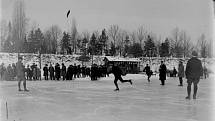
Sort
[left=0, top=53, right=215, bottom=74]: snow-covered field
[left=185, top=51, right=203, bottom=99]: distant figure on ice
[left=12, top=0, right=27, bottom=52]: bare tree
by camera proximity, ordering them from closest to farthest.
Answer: [left=185, top=51, right=203, bottom=99]: distant figure on ice < [left=12, top=0, right=27, bottom=52]: bare tree < [left=0, top=53, right=215, bottom=74]: snow-covered field

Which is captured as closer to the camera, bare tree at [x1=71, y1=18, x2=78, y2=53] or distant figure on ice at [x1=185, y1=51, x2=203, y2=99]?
distant figure on ice at [x1=185, y1=51, x2=203, y2=99]

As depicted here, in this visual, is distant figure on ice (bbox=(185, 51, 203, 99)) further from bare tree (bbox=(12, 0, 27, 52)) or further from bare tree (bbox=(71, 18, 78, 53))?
bare tree (bbox=(71, 18, 78, 53))

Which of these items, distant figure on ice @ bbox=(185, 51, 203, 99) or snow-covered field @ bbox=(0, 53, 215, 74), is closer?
distant figure on ice @ bbox=(185, 51, 203, 99)

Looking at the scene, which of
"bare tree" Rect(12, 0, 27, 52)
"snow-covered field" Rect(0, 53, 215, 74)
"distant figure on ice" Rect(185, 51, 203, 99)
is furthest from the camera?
"snow-covered field" Rect(0, 53, 215, 74)

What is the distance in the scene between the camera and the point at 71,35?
232 feet

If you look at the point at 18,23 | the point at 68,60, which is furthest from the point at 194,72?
the point at 68,60

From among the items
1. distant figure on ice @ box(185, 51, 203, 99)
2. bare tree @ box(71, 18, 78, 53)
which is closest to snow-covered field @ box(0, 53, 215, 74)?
bare tree @ box(71, 18, 78, 53)

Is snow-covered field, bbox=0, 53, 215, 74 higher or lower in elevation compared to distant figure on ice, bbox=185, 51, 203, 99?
higher

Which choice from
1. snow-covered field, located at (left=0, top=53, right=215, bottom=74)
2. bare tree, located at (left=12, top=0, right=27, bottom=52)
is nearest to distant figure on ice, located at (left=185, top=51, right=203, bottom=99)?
bare tree, located at (left=12, top=0, right=27, bottom=52)

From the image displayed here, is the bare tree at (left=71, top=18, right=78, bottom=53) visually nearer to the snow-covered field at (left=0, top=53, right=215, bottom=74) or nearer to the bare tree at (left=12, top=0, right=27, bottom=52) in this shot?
the snow-covered field at (left=0, top=53, right=215, bottom=74)

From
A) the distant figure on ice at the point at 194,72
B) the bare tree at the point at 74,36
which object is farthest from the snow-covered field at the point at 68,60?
the distant figure on ice at the point at 194,72

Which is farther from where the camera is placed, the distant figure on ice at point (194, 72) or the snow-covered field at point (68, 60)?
the snow-covered field at point (68, 60)

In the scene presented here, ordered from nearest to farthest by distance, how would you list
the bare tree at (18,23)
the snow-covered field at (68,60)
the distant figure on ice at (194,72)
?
1. the distant figure on ice at (194,72)
2. the bare tree at (18,23)
3. the snow-covered field at (68,60)

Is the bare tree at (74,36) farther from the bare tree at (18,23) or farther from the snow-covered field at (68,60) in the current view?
the bare tree at (18,23)
